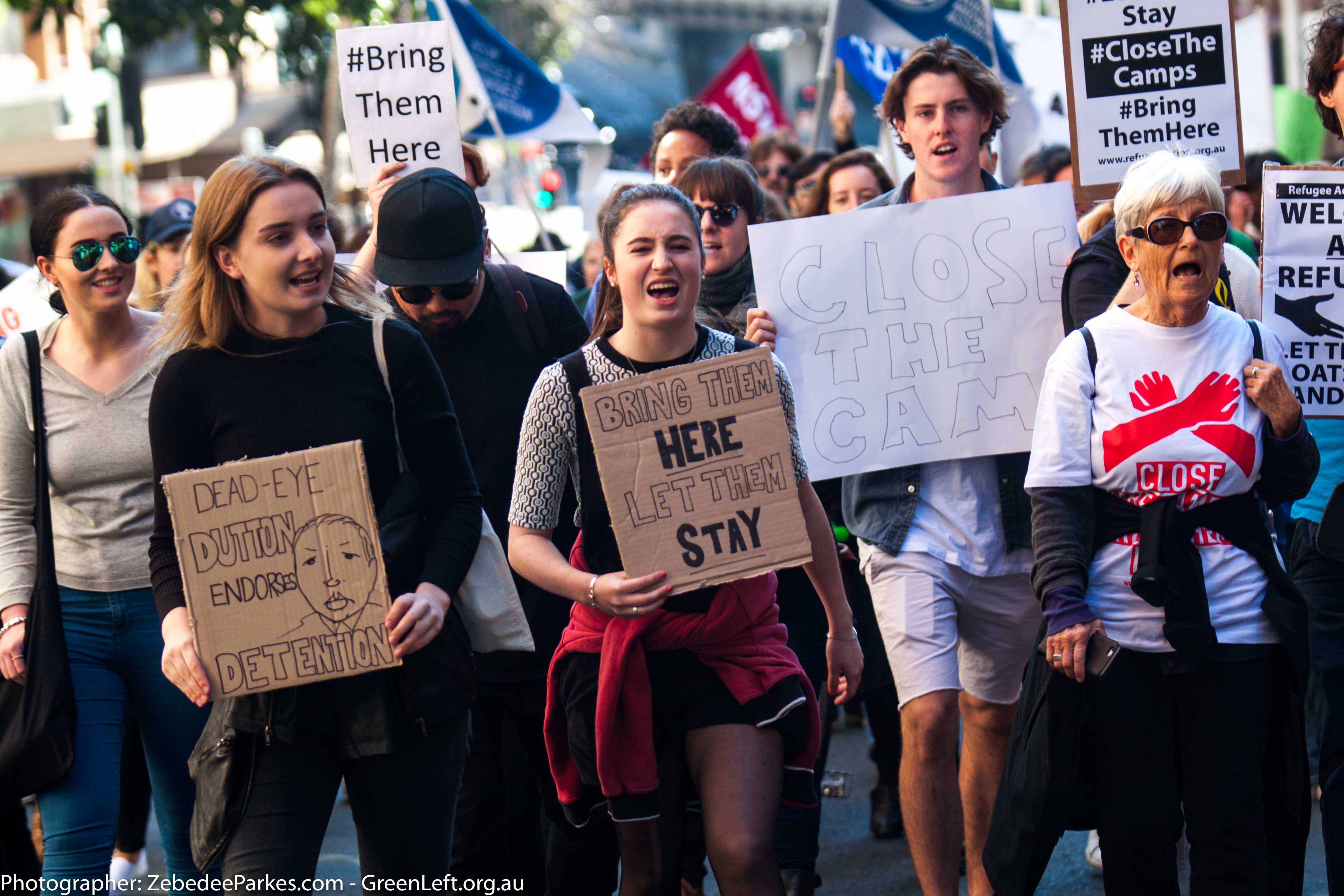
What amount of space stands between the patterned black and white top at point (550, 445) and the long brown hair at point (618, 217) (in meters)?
0.18

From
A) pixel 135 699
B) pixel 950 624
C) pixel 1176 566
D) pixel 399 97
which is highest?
pixel 399 97

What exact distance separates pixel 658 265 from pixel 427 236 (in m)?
0.87

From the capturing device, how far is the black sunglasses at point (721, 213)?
494cm

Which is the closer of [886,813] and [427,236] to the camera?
[427,236]

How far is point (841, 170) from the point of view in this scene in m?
6.23

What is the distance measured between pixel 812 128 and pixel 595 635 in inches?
228

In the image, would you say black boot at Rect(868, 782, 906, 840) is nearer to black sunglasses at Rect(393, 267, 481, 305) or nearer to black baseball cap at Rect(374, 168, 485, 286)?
Answer: black sunglasses at Rect(393, 267, 481, 305)

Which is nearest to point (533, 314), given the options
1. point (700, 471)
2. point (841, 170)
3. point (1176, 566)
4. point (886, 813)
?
point (700, 471)

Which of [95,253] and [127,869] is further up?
[95,253]

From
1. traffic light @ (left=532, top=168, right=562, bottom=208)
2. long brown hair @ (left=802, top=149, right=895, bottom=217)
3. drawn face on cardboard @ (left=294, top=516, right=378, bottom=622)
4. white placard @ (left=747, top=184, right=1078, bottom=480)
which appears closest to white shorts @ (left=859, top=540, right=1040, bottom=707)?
white placard @ (left=747, top=184, right=1078, bottom=480)

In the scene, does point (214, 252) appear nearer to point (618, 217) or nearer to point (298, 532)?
point (298, 532)

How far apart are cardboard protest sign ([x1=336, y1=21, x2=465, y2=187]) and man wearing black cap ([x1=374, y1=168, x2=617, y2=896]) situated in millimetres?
1148

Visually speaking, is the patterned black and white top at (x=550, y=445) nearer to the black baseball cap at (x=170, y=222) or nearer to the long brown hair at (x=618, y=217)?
the long brown hair at (x=618, y=217)

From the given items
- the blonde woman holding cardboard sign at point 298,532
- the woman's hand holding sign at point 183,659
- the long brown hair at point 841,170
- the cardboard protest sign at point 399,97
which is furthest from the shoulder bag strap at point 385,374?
the long brown hair at point 841,170
